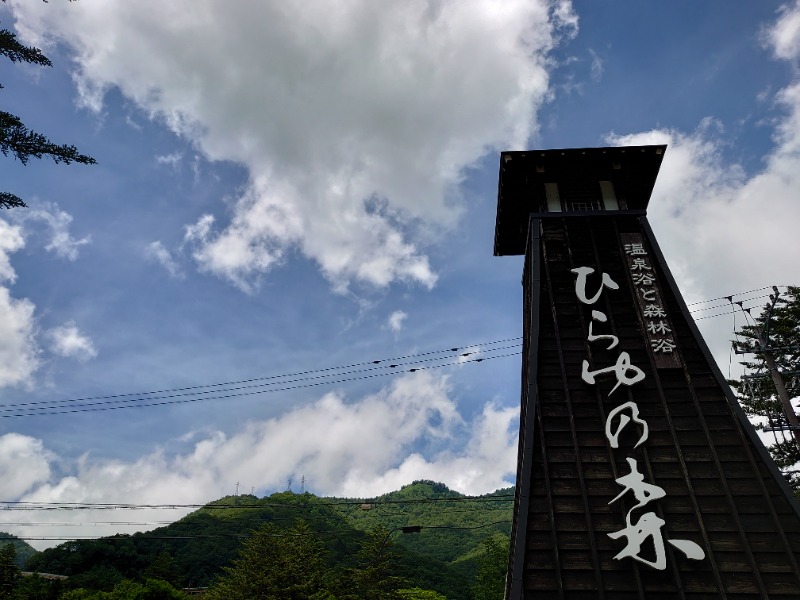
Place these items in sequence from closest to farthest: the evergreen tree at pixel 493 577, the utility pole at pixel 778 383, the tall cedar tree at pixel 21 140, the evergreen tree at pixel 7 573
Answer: the tall cedar tree at pixel 21 140 → the utility pole at pixel 778 383 → the evergreen tree at pixel 7 573 → the evergreen tree at pixel 493 577

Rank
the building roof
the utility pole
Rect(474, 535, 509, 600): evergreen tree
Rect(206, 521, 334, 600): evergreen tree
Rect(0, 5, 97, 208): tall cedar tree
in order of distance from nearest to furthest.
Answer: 1. Rect(0, 5, 97, 208): tall cedar tree
2. the building roof
3. the utility pole
4. Rect(206, 521, 334, 600): evergreen tree
5. Rect(474, 535, 509, 600): evergreen tree

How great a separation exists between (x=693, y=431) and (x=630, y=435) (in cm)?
134

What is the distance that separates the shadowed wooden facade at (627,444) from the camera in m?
8.79

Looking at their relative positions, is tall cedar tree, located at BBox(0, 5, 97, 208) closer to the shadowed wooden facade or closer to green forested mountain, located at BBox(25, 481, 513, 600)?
the shadowed wooden facade

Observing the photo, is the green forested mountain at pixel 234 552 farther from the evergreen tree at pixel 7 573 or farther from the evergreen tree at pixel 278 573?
the evergreen tree at pixel 7 573

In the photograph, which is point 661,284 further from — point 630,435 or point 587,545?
point 587,545

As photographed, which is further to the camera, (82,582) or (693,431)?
(82,582)

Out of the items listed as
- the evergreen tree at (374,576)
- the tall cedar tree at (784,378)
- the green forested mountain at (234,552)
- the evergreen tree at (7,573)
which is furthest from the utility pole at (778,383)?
the evergreen tree at (7,573)

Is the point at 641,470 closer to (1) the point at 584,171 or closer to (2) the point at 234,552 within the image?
(1) the point at 584,171

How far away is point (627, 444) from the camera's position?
10.2m

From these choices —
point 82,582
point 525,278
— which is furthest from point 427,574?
point 525,278

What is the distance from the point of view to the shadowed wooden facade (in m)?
8.79

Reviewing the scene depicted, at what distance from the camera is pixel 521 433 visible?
37.2 ft

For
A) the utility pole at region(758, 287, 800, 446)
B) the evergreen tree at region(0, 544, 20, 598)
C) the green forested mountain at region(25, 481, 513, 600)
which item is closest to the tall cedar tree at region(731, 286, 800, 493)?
the utility pole at region(758, 287, 800, 446)
